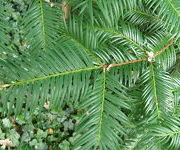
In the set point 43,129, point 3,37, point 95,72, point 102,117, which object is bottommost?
point 43,129

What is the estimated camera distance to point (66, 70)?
33.9 inches

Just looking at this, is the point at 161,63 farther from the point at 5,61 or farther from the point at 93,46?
the point at 5,61

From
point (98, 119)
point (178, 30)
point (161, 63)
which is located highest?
point (178, 30)

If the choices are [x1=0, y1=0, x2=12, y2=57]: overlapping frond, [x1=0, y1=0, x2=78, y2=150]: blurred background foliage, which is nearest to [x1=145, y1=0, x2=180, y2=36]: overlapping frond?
[x1=0, y1=0, x2=12, y2=57]: overlapping frond

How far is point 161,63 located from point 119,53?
0.17 m

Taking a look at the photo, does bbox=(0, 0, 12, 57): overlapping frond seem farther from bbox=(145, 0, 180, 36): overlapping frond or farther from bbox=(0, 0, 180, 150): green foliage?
bbox=(145, 0, 180, 36): overlapping frond

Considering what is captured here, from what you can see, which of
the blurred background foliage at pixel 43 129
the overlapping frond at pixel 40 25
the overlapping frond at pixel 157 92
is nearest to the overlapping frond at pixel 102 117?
the overlapping frond at pixel 157 92

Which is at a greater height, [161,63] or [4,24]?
[4,24]

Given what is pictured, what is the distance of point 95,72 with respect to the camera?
0.90 meters

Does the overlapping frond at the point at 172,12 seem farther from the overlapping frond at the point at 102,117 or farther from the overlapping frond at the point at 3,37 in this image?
the overlapping frond at the point at 3,37

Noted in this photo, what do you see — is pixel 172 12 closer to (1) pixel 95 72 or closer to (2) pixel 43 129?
(1) pixel 95 72

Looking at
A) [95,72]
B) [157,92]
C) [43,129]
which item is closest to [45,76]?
[95,72]

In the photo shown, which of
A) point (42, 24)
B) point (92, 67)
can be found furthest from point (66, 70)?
point (42, 24)

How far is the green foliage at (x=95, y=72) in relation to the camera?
2.68 feet
